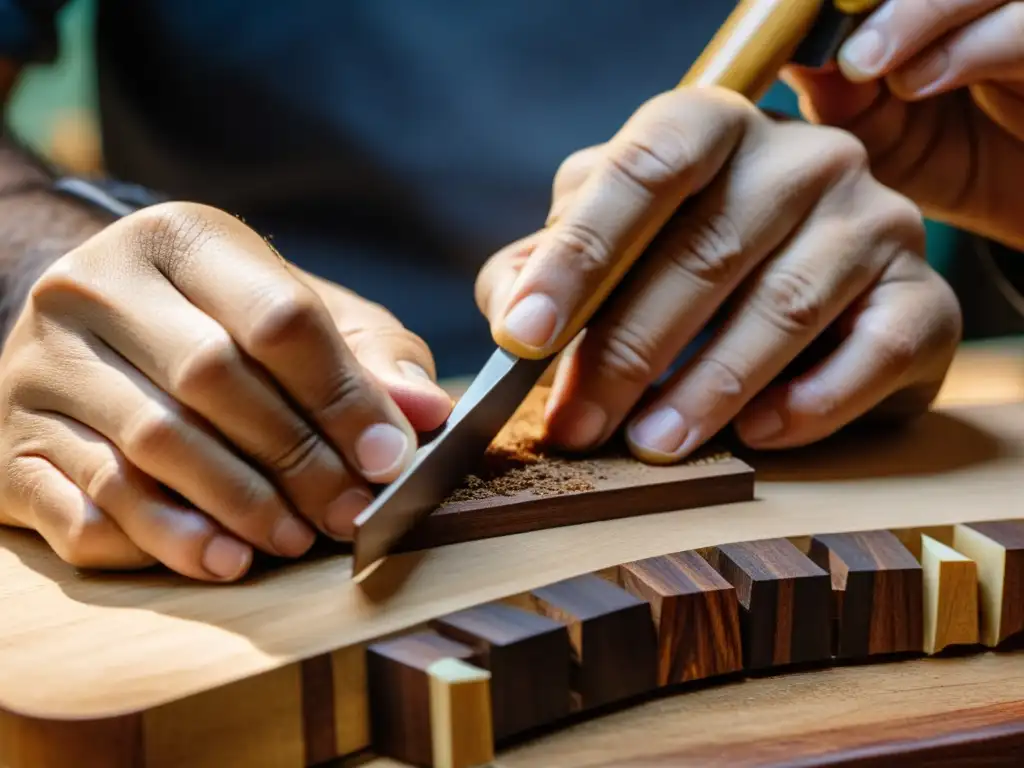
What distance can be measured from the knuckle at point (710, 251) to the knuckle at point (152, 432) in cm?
50

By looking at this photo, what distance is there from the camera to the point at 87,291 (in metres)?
0.75

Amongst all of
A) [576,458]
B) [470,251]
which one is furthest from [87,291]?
[470,251]

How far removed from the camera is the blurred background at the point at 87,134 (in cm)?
182

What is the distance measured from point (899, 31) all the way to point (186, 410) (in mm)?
848

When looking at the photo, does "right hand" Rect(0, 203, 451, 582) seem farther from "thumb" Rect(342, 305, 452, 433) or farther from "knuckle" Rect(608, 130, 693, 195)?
"knuckle" Rect(608, 130, 693, 195)

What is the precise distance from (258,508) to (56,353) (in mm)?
212

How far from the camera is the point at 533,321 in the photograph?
85 centimetres

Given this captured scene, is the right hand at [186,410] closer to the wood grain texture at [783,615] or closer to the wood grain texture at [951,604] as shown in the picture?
the wood grain texture at [783,615]

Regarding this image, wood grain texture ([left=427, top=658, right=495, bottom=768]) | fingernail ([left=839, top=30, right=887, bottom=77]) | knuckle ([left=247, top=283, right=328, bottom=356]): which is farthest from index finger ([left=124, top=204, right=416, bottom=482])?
fingernail ([left=839, top=30, right=887, bottom=77])

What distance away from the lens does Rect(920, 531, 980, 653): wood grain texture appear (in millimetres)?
732

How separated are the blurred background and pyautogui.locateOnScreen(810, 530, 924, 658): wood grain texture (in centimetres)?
127

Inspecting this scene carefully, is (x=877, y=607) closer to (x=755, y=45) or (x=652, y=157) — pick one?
(x=652, y=157)

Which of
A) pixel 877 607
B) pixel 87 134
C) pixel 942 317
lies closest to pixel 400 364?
pixel 877 607

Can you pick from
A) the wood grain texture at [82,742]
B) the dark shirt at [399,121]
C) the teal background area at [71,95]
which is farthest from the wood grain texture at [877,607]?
the teal background area at [71,95]
